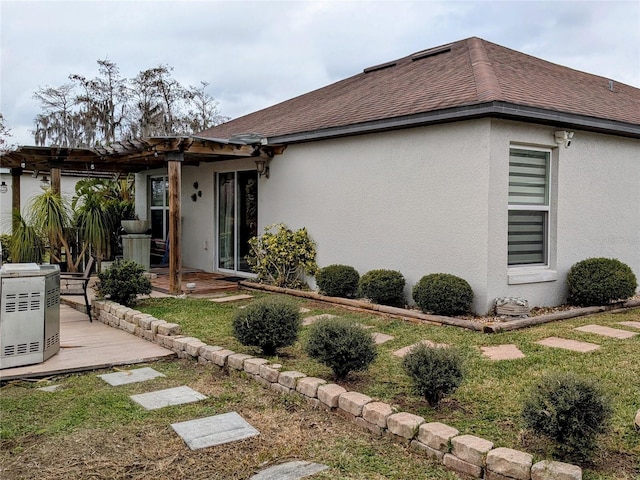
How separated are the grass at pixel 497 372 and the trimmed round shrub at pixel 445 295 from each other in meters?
0.37

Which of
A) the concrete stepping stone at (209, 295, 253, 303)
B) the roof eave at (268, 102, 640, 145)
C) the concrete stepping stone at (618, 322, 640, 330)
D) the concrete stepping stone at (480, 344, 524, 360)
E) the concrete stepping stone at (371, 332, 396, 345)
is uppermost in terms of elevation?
the roof eave at (268, 102, 640, 145)

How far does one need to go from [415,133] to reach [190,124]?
2333 centimetres

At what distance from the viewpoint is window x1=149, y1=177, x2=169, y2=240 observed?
545 inches

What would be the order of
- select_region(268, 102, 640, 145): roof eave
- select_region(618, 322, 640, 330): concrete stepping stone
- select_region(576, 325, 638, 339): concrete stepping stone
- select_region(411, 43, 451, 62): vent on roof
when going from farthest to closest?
select_region(411, 43, 451, 62): vent on roof, select_region(268, 102, 640, 145): roof eave, select_region(618, 322, 640, 330): concrete stepping stone, select_region(576, 325, 638, 339): concrete stepping stone

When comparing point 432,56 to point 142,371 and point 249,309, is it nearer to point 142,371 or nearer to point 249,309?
point 249,309

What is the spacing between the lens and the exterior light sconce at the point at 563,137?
7559 mm

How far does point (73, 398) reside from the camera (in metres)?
4.13

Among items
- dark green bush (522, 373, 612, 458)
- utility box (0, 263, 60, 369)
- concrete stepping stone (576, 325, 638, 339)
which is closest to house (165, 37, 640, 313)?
concrete stepping stone (576, 325, 638, 339)

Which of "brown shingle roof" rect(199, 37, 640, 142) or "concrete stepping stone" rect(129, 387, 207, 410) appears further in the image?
"brown shingle roof" rect(199, 37, 640, 142)

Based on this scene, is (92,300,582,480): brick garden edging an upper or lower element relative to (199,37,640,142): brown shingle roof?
lower

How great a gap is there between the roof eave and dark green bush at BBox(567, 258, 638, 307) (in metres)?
2.00

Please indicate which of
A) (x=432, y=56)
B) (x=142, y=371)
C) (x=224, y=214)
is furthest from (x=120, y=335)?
(x=432, y=56)

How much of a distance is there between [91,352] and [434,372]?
3668 mm

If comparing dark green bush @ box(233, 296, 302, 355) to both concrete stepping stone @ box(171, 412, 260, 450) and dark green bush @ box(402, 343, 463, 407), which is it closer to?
concrete stepping stone @ box(171, 412, 260, 450)
